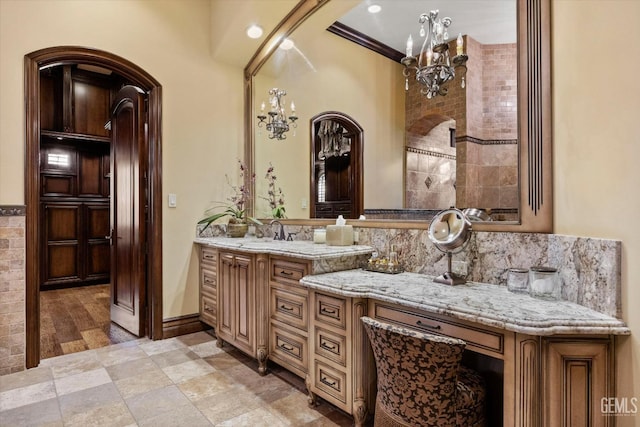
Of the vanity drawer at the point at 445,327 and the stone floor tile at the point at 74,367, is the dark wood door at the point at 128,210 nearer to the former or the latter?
the stone floor tile at the point at 74,367

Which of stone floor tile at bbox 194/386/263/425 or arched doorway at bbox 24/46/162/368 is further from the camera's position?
arched doorway at bbox 24/46/162/368

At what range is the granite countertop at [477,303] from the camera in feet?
3.82

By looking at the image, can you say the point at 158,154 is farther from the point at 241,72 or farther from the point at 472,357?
the point at 472,357

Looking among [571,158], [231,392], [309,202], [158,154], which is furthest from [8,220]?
[571,158]

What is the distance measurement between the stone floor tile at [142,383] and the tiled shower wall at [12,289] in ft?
2.87

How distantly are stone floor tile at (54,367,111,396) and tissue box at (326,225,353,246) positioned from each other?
6.21 feet

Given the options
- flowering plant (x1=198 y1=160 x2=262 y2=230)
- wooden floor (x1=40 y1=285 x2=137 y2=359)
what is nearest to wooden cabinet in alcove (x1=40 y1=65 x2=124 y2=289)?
wooden floor (x1=40 y1=285 x2=137 y2=359)

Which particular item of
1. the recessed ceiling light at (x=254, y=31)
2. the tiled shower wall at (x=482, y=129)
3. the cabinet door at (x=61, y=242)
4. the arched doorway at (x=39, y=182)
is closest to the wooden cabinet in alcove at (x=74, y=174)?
the cabinet door at (x=61, y=242)

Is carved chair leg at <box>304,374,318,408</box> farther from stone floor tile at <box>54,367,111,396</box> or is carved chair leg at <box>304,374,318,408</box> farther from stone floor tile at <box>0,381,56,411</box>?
stone floor tile at <box>0,381,56,411</box>

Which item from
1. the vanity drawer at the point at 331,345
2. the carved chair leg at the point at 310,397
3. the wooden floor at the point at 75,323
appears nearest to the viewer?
the vanity drawer at the point at 331,345

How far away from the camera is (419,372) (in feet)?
4.09

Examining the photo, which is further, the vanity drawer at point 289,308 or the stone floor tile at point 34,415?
→ the vanity drawer at point 289,308

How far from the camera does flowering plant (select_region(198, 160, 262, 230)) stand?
3.51 m

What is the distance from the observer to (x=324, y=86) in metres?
3.23
